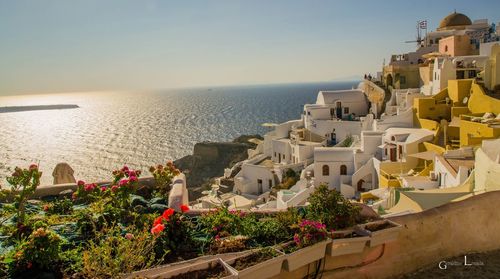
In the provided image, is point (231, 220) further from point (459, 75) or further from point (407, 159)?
point (459, 75)

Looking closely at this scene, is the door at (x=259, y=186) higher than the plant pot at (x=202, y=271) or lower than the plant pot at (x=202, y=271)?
lower

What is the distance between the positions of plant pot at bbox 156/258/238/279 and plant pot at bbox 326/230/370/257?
1.52 m

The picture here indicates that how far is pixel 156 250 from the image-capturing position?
20.3 feet

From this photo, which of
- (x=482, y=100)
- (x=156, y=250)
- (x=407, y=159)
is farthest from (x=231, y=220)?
(x=482, y=100)

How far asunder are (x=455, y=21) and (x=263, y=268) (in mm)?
54436

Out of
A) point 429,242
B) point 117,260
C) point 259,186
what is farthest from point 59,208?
point 259,186

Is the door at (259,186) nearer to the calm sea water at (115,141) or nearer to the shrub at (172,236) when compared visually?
the shrub at (172,236)

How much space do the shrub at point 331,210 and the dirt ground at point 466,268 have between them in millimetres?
1259

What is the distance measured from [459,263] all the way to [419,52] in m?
45.7

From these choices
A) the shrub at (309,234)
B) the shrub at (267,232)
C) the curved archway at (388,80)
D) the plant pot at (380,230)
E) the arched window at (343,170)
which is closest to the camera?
the shrub at (309,234)

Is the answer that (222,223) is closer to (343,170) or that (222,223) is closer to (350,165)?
(350,165)

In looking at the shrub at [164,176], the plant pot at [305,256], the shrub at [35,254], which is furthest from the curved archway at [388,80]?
the shrub at [35,254]

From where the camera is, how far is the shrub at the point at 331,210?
646 centimetres

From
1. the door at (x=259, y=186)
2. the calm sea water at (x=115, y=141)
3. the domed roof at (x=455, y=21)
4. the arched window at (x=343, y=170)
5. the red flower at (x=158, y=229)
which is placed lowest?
the calm sea water at (x=115, y=141)
